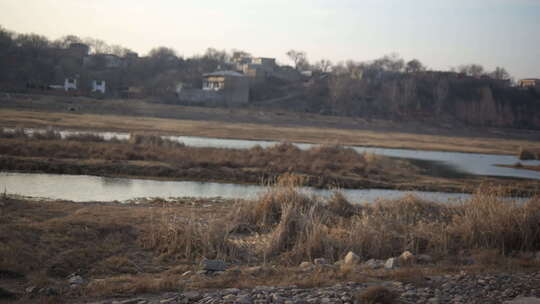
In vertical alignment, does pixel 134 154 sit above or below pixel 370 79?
below

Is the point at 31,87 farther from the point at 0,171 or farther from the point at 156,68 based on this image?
the point at 0,171

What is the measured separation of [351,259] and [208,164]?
20.2 m

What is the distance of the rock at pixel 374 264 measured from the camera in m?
9.93

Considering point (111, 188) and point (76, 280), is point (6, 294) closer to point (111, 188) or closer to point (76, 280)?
point (76, 280)

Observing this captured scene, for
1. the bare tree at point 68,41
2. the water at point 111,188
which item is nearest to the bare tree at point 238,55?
the bare tree at point 68,41

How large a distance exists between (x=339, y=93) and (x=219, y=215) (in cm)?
8578

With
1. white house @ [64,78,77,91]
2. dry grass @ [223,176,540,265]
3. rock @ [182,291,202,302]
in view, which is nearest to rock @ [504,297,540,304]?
dry grass @ [223,176,540,265]

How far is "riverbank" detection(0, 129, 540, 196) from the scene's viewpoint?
2644cm

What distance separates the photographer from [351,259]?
10320mm

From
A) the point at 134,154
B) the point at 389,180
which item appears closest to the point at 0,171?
the point at 134,154

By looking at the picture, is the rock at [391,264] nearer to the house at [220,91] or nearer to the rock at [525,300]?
the rock at [525,300]

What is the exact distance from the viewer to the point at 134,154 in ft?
99.3

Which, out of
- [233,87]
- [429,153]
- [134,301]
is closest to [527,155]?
[429,153]

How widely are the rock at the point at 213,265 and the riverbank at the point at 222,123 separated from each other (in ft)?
108
